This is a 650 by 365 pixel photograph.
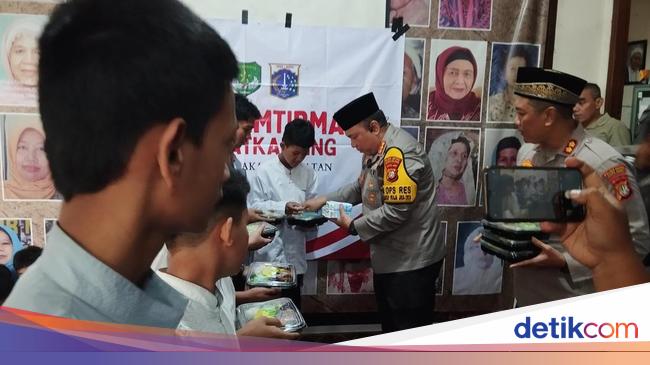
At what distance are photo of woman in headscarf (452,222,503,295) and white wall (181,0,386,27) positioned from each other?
2.79 feet

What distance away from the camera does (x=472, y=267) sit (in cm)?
196

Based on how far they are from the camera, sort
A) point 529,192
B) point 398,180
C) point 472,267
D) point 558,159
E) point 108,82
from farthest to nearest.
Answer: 1. point 472,267
2. point 398,180
3. point 558,159
4. point 529,192
5. point 108,82

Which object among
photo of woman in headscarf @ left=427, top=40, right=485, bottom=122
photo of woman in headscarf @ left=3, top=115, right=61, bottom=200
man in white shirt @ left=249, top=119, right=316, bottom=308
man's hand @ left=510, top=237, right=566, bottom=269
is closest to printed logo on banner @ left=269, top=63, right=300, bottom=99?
man in white shirt @ left=249, top=119, right=316, bottom=308

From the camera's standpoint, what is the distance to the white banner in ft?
5.66

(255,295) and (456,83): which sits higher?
(456,83)

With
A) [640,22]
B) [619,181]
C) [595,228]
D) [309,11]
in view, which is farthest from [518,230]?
[640,22]

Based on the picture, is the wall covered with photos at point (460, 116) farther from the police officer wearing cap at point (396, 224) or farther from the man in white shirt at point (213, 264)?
the man in white shirt at point (213, 264)

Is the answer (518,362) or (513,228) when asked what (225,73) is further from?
(513,228)

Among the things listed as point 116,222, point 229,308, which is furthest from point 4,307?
point 229,308

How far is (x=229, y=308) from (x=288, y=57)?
110 cm

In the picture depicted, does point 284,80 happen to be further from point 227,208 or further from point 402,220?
point 227,208

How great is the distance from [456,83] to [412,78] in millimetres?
167

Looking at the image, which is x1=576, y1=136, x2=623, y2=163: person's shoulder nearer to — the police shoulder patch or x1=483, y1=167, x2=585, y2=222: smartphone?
the police shoulder patch

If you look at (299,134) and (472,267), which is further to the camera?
(472,267)
